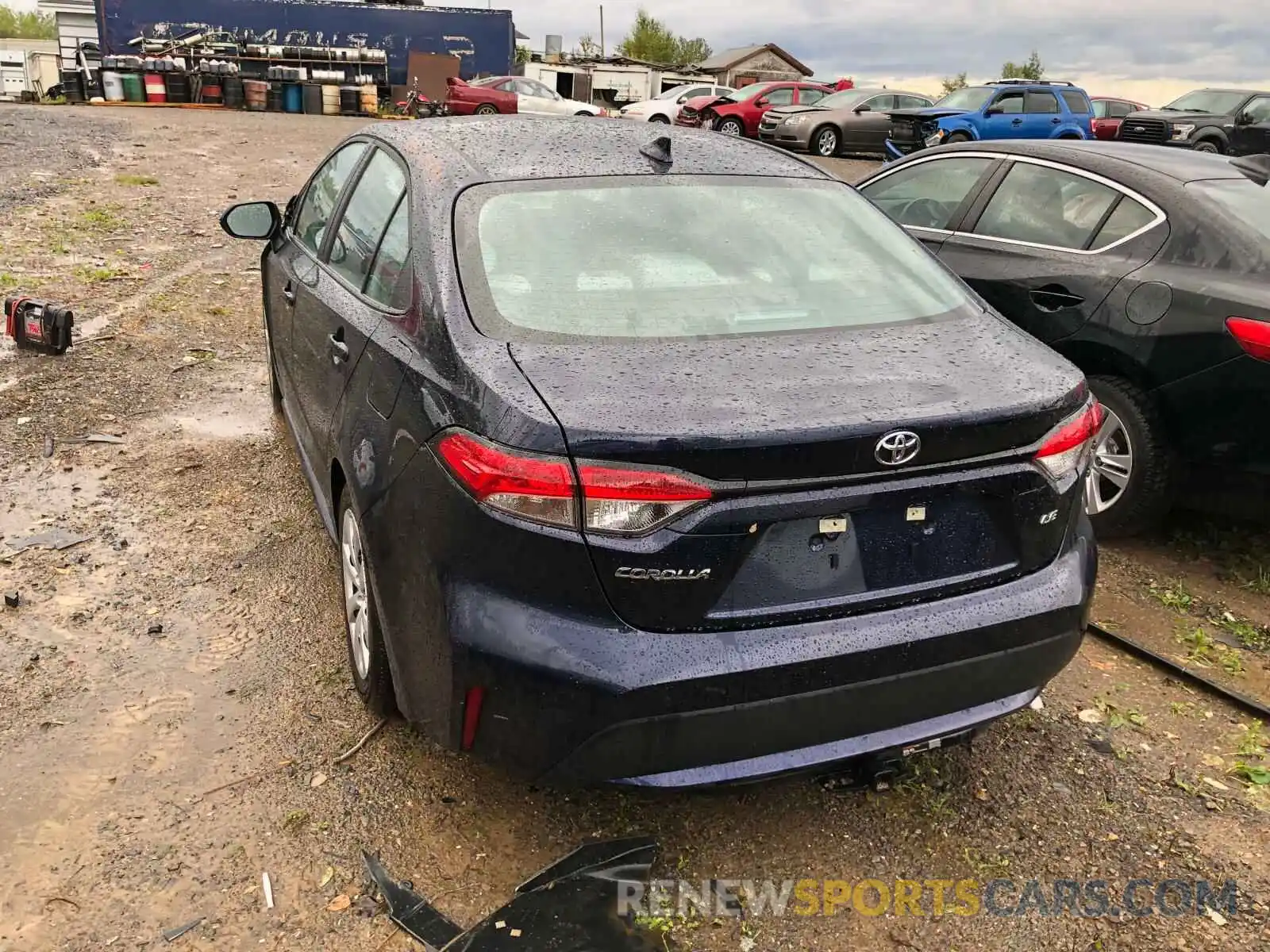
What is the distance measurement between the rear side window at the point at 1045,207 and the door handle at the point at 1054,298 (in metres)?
0.24

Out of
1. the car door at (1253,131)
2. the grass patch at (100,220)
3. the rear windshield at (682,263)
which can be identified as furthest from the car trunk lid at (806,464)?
the car door at (1253,131)

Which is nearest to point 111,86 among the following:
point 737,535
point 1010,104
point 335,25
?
point 335,25

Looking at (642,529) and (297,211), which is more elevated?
(297,211)

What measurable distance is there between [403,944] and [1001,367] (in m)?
1.91

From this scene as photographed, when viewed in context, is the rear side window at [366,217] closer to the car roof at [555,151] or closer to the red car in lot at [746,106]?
the car roof at [555,151]

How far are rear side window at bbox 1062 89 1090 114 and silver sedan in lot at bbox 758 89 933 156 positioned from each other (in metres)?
3.10

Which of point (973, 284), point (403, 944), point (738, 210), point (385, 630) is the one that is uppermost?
point (738, 210)

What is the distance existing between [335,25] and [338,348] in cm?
3309

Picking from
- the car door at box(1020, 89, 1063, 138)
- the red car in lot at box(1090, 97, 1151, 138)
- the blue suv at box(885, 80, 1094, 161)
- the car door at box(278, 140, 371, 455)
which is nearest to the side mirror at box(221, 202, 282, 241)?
the car door at box(278, 140, 371, 455)

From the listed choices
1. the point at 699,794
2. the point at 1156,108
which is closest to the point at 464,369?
the point at 699,794

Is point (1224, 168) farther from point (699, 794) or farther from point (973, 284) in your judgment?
point (699, 794)

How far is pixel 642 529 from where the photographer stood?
78.5 inches

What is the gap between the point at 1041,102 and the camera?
19.8 metres

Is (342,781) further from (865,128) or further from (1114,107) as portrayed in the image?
(1114,107)
